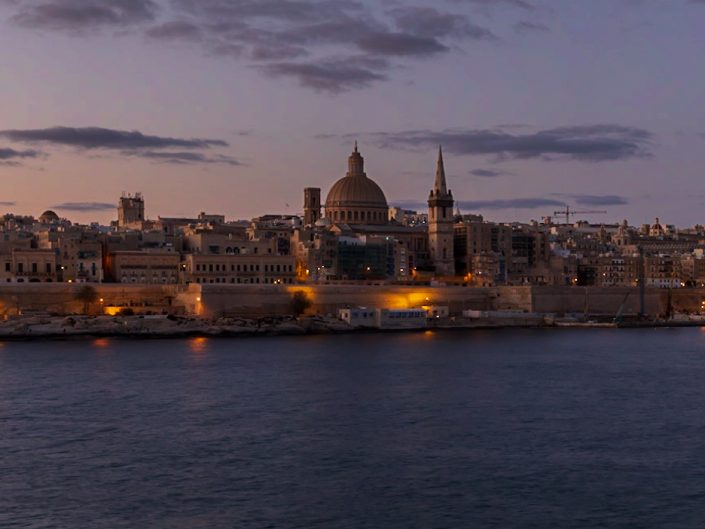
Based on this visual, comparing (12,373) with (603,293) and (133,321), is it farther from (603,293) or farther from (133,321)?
(603,293)

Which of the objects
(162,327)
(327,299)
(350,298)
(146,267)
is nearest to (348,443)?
(162,327)

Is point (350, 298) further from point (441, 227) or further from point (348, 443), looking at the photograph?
point (348, 443)

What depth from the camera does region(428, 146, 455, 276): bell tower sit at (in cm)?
5825

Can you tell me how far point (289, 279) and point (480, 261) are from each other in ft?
40.1

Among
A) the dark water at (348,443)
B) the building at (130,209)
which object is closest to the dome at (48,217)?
the building at (130,209)

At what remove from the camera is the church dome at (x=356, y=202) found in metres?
63.7

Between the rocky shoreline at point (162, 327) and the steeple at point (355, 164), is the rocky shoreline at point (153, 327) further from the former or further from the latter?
the steeple at point (355, 164)

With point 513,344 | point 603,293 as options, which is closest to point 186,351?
point 513,344

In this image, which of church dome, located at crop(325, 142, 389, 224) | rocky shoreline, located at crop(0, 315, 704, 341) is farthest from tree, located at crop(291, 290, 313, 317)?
church dome, located at crop(325, 142, 389, 224)

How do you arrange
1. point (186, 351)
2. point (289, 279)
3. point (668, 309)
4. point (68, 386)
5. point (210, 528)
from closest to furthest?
point (210, 528)
point (68, 386)
point (186, 351)
point (289, 279)
point (668, 309)

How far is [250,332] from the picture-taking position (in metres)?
38.8

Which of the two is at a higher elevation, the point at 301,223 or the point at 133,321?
the point at 301,223

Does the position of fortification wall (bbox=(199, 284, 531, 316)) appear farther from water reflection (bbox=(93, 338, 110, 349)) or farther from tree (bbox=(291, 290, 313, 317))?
water reflection (bbox=(93, 338, 110, 349))

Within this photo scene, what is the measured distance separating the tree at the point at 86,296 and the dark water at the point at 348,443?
11526 mm
